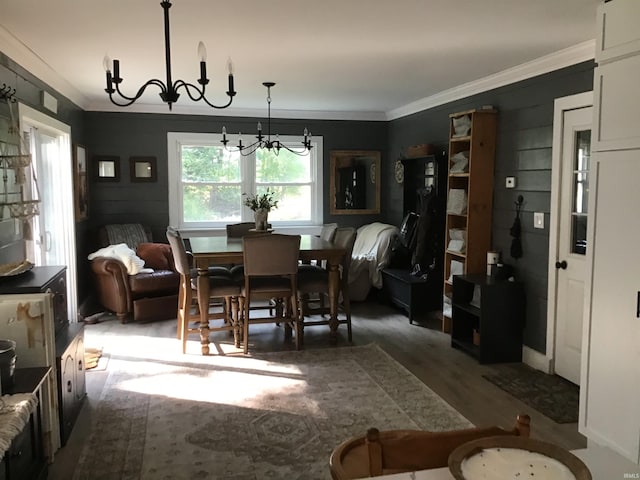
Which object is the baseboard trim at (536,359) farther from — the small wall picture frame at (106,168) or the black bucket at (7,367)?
the small wall picture frame at (106,168)

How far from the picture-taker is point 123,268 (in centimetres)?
558

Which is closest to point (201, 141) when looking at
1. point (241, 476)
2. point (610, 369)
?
point (241, 476)

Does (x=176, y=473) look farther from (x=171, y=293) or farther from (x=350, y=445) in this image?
(x=171, y=293)

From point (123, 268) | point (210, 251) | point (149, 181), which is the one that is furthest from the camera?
point (149, 181)

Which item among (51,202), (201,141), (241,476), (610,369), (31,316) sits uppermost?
(201,141)

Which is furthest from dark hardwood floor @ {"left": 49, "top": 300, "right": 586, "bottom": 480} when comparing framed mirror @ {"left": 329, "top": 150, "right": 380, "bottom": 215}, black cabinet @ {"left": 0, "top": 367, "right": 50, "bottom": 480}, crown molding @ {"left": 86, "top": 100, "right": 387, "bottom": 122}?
crown molding @ {"left": 86, "top": 100, "right": 387, "bottom": 122}

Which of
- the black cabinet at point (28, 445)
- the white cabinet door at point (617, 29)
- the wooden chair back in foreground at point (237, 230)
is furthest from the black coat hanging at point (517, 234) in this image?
the black cabinet at point (28, 445)

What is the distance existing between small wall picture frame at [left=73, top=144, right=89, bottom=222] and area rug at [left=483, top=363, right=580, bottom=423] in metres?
4.32

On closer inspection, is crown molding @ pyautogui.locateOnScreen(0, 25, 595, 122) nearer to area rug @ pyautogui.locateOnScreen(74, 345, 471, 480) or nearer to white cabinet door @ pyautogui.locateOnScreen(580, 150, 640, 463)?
white cabinet door @ pyautogui.locateOnScreen(580, 150, 640, 463)

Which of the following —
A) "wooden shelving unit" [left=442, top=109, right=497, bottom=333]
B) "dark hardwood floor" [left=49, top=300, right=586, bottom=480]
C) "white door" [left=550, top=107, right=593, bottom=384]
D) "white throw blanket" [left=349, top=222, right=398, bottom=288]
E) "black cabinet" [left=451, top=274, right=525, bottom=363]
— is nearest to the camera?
"dark hardwood floor" [left=49, top=300, right=586, bottom=480]

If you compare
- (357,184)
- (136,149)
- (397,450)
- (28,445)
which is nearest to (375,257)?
(357,184)

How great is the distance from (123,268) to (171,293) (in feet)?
1.83

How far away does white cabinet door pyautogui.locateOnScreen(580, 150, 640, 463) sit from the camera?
255cm

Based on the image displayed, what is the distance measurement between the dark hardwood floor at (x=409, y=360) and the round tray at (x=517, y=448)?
2044 mm
